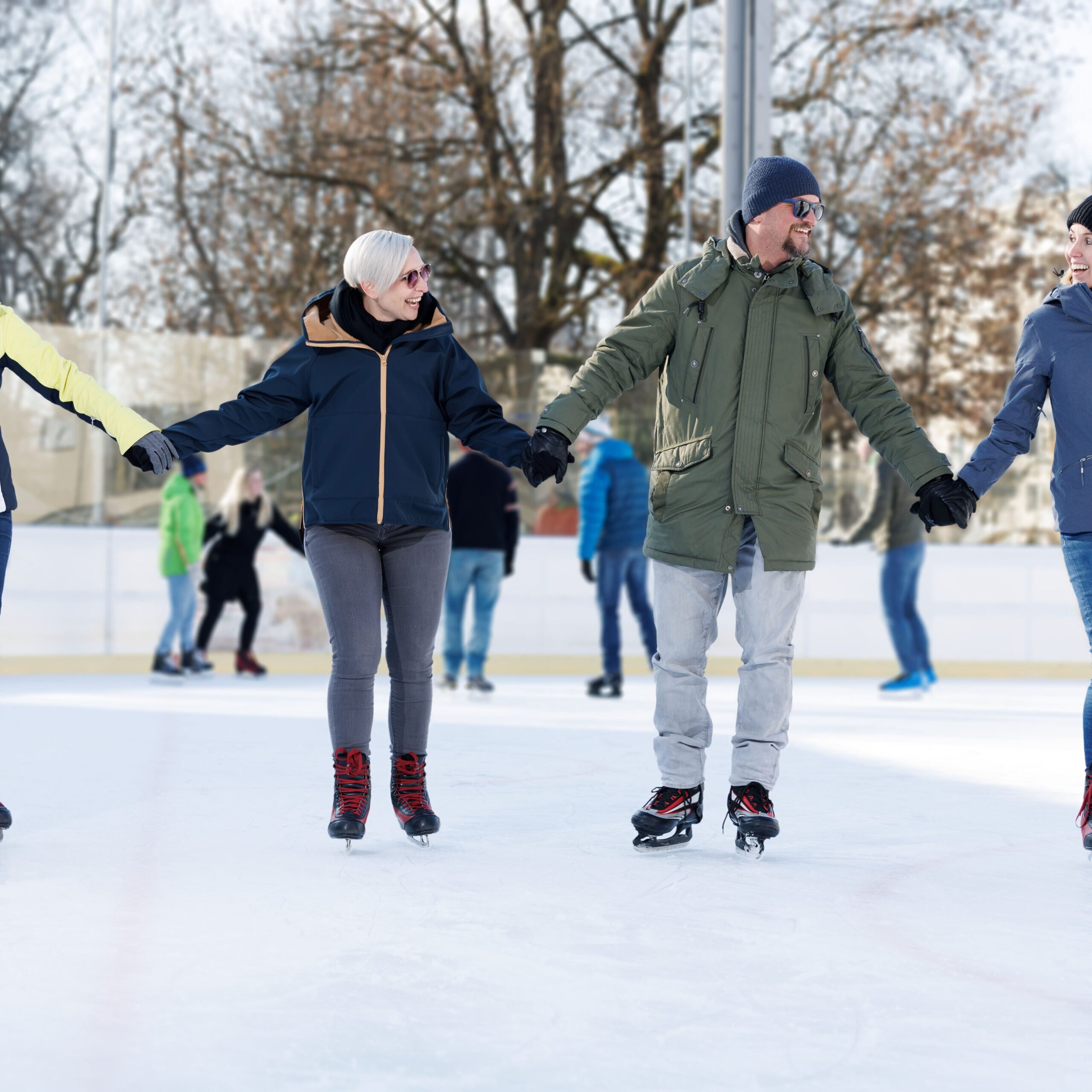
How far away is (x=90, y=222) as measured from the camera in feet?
46.3

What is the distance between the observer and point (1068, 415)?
Result: 3.08 metres

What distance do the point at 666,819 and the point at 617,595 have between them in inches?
149

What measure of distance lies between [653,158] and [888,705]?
27.2ft

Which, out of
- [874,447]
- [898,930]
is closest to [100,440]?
[874,447]

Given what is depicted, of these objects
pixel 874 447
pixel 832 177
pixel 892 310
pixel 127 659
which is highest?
pixel 832 177

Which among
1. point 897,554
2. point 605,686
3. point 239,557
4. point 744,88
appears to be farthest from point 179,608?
point 744,88

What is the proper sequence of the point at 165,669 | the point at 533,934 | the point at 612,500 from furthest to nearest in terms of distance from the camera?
1. the point at 165,669
2. the point at 612,500
3. the point at 533,934

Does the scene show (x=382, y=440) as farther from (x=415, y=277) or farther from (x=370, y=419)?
(x=415, y=277)

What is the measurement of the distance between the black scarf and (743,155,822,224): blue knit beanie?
2.30ft

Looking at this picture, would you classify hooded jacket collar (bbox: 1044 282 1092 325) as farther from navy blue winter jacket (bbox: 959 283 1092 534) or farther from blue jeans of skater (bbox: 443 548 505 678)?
blue jeans of skater (bbox: 443 548 505 678)

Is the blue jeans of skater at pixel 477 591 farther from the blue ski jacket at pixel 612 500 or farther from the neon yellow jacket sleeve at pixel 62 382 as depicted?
the neon yellow jacket sleeve at pixel 62 382

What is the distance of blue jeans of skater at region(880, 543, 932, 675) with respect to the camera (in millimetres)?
6965

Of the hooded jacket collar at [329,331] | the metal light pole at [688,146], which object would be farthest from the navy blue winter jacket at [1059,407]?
the metal light pole at [688,146]

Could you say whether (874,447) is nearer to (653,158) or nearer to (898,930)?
(898,930)
